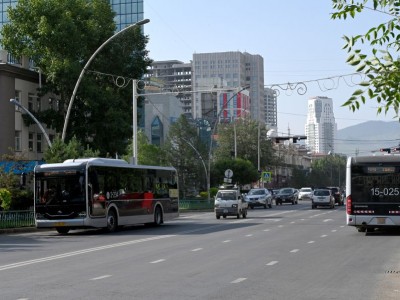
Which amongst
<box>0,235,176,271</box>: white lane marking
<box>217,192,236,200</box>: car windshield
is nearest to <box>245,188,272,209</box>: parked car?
<box>217,192,236,200</box>: car windshield

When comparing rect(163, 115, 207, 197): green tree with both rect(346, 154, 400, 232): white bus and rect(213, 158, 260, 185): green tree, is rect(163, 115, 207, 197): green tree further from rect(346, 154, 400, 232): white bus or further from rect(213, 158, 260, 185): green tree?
rect(346, 154, 400, 232): white bus

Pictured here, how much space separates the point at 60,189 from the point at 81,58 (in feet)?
85.8

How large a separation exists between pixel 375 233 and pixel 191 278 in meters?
14.7

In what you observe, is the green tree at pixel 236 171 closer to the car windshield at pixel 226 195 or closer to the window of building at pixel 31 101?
the window of building at pixel 31 101

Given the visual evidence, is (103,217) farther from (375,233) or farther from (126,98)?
(126,98)

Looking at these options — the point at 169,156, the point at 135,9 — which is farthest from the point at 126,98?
the point at 135,9

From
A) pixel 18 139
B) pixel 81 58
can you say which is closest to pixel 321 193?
pixel 81 58

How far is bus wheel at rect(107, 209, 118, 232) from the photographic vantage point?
30359 mm

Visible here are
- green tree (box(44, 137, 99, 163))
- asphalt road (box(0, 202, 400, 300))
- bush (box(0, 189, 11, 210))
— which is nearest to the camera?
asphalt road (box(0, 202, 400, 300))

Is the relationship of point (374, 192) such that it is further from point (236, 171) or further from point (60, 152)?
point (236, 171)

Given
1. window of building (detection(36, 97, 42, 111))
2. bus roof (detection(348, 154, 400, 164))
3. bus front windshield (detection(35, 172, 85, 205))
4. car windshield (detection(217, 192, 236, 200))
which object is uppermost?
window of building (detection(36, 97, 42, 111))

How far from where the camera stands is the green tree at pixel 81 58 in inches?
2026

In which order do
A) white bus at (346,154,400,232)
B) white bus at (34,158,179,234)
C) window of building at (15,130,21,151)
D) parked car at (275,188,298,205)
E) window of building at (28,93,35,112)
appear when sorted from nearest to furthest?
1. white bus at (346,154,400,232)
2. white bus at (34,158,179,234)
3. window of building at (15,130,21,151)
4. window of building at (28,93,35,112)
5. parked car at (275,188,298,205)

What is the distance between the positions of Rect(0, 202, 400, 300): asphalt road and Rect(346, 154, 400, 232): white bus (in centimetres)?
76
